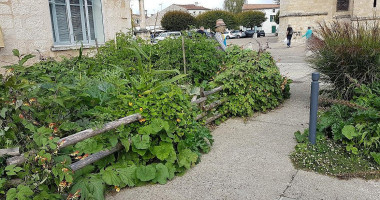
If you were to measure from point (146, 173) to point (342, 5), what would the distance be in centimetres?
2948

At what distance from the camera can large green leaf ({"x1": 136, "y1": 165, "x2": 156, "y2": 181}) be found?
11.4ft

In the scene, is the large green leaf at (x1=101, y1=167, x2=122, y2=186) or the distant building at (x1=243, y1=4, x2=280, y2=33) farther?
the distant building at (x1=243, y1=4, x2=280, y2=33)

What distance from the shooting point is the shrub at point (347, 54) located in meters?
5.20

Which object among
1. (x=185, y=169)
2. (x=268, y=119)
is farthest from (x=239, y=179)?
(x=268, y=119)

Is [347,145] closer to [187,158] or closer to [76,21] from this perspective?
[187,158]

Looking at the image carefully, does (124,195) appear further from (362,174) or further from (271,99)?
(271,99)

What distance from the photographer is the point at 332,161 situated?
12.8ft

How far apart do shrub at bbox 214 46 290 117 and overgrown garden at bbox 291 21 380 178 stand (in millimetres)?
860

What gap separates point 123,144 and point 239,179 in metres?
1.39

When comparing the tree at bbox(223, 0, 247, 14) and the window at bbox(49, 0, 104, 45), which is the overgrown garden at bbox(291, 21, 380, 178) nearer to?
the window at bbox(49, 0, 104, 45)

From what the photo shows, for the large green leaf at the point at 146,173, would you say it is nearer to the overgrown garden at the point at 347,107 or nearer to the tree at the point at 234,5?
the overgrown garden at the point at 347,107

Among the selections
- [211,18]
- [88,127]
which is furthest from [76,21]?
[211,18]

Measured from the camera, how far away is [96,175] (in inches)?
129

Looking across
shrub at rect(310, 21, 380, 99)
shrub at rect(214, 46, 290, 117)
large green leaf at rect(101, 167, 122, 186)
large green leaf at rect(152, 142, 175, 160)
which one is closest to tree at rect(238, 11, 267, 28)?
shrub at rect(214, 46, 290, 117)
